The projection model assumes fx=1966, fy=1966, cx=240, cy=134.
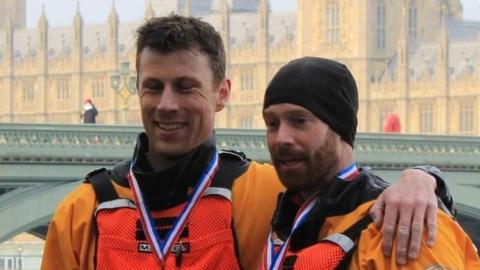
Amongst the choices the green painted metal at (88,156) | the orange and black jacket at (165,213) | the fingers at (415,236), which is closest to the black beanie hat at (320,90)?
the orange and black jacket at (165,213)

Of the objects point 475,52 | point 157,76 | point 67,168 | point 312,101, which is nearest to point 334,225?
point 312,101

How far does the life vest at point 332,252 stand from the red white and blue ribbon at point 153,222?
0.27 meters

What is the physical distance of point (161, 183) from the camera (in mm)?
3883

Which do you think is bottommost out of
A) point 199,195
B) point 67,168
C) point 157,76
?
point 67,168

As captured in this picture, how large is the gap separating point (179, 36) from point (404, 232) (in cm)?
66

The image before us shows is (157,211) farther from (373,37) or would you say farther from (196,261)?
(373,37)

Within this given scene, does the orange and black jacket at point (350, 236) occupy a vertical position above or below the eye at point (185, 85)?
below

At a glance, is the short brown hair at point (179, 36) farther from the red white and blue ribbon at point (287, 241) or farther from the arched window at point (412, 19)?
the arched window at point (412, 19)

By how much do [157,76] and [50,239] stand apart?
15.7 inches

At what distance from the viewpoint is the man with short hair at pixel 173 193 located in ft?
12.7

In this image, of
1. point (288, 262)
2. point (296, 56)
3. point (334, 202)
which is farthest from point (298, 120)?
point (296, 56)

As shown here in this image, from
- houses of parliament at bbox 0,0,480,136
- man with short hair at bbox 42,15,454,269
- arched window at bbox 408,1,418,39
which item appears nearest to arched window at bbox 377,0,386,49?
houses of parliament at bbox 0,0,480,136

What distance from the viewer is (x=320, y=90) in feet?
12.5

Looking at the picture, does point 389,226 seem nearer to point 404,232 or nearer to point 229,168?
point 404,232
